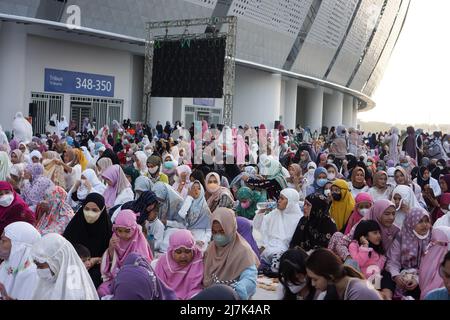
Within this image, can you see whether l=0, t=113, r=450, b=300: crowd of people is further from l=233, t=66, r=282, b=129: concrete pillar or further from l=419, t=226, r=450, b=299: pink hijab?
l=233, t=66, r=282, b=129: concrete pillar

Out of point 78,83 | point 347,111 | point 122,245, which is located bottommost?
point 122,245

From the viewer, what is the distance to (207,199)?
636cm

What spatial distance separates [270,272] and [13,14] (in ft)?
38.8

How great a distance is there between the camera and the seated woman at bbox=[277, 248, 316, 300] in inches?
111

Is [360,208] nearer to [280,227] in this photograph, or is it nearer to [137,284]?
[280,227]

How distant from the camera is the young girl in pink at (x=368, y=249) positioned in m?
4.11

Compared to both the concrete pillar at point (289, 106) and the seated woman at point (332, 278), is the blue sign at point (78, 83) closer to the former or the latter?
the concrete pillar at point (289, 106)

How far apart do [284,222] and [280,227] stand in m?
0.06

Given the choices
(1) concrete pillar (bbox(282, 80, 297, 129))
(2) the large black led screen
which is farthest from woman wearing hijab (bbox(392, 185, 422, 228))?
(1) concrete pillar (bbox(282, 80, 297, 129))

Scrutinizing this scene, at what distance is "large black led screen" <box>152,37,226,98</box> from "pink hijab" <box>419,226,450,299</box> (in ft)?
41.6

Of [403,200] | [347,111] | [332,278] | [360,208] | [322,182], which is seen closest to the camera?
[332,278]

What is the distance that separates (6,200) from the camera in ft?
14.9

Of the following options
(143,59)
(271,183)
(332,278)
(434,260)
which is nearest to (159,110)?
(143,59)

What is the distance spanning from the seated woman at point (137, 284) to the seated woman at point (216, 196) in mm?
3085
